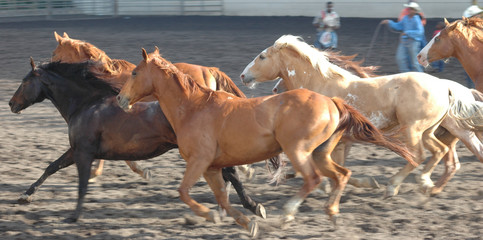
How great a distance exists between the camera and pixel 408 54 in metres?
11.3

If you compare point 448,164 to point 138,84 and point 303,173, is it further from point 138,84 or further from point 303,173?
point 138,84

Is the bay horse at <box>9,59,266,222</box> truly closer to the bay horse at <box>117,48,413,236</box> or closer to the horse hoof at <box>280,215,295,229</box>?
the bay horse at <box>117,48,413,236</box>

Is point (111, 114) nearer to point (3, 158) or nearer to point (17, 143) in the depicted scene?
point (3, 158)

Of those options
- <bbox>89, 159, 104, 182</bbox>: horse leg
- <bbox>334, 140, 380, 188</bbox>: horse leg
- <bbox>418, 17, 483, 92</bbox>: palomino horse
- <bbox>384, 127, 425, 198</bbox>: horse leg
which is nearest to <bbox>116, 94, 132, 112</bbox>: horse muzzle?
<bbox>89, 159, 104, 182</bbox>: horse leg

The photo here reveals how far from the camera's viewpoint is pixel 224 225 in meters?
5.48

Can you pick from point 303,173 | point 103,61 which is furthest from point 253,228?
point 103,61

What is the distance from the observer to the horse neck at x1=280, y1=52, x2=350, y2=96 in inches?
250

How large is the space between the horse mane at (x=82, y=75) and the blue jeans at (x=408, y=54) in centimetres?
644

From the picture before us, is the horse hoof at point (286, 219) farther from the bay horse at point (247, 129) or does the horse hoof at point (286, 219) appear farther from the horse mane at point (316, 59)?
the horse mane at point (316, 59)

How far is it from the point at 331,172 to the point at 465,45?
343 cm

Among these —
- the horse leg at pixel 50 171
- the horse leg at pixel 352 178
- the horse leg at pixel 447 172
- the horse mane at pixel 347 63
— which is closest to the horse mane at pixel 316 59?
the horse mane at pixel 347 63

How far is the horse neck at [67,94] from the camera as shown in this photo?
5.95 metres

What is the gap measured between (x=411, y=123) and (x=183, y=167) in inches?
102

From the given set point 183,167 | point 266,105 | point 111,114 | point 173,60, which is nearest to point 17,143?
point 183,167
